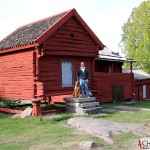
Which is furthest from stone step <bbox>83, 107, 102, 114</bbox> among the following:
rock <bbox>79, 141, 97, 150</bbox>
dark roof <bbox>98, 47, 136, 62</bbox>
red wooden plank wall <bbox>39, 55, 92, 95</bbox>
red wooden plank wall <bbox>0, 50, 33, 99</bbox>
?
dark roof <bbox>98, 47, 136, 62</bbox>

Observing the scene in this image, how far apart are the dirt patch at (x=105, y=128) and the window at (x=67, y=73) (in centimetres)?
521

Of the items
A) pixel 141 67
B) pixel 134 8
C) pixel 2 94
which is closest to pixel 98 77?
pixel 2 94

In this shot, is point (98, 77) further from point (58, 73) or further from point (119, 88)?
point (58, 73)

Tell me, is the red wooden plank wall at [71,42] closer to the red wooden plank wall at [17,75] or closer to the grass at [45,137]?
the red wooden plank wall at [17,75]

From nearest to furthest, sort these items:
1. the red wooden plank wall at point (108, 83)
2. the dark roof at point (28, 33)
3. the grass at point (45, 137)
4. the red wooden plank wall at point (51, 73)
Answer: the grass at point (45, 137) → the red wooden plank wall at point (51, 73) → the dark roof at point (28, 33) → the red wooden plank wall at point (108, 83)

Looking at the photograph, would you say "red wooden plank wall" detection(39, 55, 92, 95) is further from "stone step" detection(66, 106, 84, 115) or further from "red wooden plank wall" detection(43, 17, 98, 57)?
"stone step" detection(66, 106, 84, 115)

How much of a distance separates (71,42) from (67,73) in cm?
186

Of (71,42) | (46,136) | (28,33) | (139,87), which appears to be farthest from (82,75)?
(139,87)

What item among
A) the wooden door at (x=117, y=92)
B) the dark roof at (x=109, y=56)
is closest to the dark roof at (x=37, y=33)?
the dark roof at (x=109, y=56)

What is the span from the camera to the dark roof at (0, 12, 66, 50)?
1661cm

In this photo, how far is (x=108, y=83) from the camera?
923 inches

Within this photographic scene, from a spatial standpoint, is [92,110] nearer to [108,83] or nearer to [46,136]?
[46,136]

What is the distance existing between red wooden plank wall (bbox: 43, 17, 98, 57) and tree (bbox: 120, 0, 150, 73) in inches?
802

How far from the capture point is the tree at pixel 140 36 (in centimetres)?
3819
